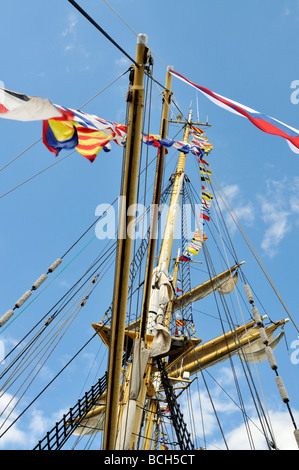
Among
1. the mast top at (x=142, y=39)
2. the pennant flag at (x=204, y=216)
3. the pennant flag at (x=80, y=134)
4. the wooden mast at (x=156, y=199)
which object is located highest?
the pennant flag at (x=204, y=216)

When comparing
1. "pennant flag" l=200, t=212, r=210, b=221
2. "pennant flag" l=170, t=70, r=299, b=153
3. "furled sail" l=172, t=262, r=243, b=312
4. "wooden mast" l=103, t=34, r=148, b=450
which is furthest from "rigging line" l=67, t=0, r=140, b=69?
"furled sail" l=172, t=262, r=243, b=312

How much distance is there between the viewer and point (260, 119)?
22.2 ft

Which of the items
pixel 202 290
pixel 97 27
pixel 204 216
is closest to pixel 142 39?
pixel 97 27

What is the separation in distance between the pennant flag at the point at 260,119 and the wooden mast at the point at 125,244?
6.04 ft

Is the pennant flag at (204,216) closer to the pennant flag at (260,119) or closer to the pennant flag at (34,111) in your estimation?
the pennant flag at (260,119)

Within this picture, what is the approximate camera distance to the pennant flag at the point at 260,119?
6574 millimetres

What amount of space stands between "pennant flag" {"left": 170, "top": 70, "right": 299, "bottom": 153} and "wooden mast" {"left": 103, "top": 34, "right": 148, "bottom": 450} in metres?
1.84

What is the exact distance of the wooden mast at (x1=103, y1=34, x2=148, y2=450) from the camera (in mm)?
5219

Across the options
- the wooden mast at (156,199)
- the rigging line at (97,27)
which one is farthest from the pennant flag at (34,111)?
the wooden mast at (156,199)

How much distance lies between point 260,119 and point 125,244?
10.9 feet

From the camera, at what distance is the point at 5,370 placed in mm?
9016
